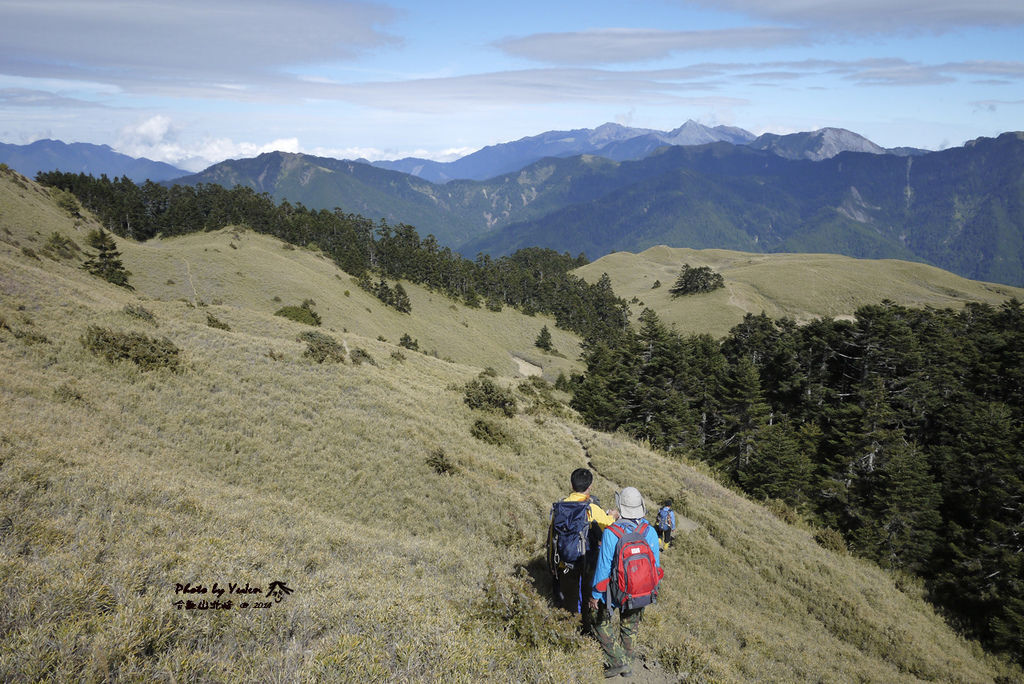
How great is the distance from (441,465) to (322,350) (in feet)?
44.4

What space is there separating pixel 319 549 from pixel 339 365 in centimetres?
1674

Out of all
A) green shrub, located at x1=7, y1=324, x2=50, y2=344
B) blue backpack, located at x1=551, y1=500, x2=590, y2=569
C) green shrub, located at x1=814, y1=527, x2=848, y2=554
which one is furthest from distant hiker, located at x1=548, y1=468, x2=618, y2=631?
green shrub, located at x1=7, y1=324, x2=50, y2=344

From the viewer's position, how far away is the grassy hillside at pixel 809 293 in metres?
121

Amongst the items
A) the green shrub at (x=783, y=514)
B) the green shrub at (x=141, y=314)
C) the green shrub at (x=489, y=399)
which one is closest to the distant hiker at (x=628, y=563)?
the green shrub at (x=489, y=399)

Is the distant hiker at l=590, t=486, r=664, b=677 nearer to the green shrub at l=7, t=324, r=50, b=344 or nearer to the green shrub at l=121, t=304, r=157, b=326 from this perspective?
the green shrub at l=7, t=324, r=50, b=344

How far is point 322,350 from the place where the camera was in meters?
26.1

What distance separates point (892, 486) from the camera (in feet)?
101

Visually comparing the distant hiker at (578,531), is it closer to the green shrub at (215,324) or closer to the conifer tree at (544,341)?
the green shrub at (215,324)

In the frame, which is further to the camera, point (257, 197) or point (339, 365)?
point (257, 197)

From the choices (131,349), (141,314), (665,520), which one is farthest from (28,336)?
(665,520)

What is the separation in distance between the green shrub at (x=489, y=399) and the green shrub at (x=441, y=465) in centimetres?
805

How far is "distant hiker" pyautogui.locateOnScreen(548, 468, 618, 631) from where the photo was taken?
7.04m

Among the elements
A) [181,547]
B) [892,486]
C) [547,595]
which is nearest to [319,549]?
[181,547]

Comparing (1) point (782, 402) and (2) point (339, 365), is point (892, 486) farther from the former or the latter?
(2) point (339, 365)
